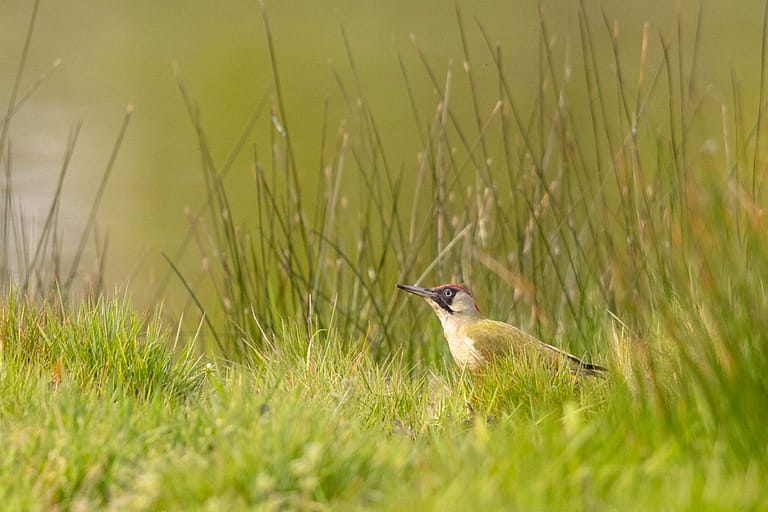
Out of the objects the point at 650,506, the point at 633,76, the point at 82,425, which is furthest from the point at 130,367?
the point at 633,76

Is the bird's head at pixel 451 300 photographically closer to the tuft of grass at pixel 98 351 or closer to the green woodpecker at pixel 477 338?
the green woodpecker at pixel 477 338

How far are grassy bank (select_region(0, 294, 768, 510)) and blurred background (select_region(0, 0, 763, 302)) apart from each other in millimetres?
4804

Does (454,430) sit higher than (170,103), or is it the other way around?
(454,430)

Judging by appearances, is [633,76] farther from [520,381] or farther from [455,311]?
[520,381]

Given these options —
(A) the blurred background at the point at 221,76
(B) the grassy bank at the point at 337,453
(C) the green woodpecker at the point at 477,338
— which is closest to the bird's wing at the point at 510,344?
(C) the green woodpecker at the point at 477,338

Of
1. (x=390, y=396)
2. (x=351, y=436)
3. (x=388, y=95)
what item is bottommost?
(x=388, y=95)

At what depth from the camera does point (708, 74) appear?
1137cm

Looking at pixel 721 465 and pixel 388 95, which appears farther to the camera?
pixel 388 95

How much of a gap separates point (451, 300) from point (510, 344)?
414 mm

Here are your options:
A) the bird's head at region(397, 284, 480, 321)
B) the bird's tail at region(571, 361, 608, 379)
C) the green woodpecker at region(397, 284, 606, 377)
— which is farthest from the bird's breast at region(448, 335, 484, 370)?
the bird's tail at region(571, 361, 608, 379)

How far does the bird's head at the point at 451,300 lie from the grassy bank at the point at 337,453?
3.03ft

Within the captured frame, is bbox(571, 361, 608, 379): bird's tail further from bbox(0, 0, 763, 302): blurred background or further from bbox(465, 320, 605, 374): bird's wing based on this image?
bbox(0, 0, 763, 302): blurred background

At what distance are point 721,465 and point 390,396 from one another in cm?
114

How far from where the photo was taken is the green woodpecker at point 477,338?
339 cm
